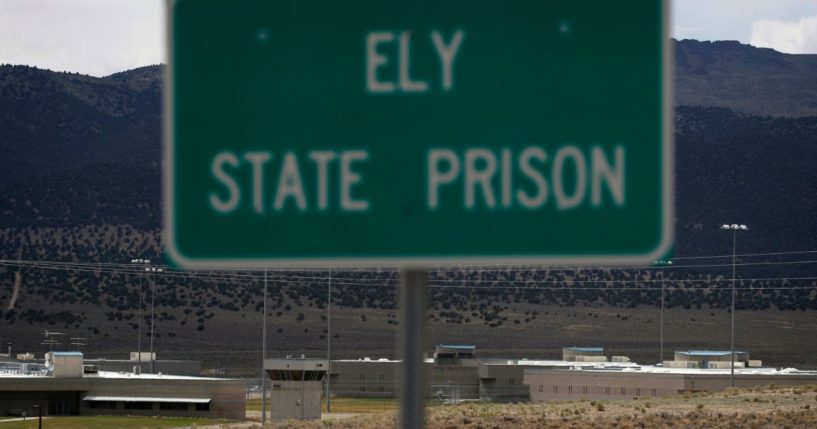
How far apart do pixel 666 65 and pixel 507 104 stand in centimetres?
38

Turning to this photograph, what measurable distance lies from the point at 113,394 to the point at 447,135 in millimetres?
82123

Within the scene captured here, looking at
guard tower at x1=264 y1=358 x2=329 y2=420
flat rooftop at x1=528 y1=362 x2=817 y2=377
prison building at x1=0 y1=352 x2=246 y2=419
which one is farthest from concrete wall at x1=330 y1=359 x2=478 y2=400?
guard tower at x1=264 y1=358 x2=329 y2=420

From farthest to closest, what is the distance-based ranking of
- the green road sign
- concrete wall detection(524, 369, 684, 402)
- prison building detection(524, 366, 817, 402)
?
concrete wall detection(524, 369, 684, 402) < prison building detection(524, 366, 817, 402) < the green road sign

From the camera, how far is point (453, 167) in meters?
3.12

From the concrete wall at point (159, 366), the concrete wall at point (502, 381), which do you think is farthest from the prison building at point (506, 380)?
the concrete wall at point (159, 366)

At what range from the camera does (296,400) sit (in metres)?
68.8

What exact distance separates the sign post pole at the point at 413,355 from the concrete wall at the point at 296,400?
6514 centimetres

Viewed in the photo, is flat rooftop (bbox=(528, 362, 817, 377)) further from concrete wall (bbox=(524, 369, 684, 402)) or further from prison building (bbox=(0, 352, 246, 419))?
prison building (bbox=(0, 352, 246, 419))

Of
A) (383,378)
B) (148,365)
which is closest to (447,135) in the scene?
(383,378)

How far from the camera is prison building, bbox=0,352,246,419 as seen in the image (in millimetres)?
79812

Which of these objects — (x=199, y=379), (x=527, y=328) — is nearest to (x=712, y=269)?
(x=527, y=328)

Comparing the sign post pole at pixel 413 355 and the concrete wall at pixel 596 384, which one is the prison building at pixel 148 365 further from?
the sign post pole at pixel 413 355

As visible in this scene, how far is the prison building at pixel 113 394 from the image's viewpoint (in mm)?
79812

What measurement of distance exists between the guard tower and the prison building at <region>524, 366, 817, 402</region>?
21.5 m
